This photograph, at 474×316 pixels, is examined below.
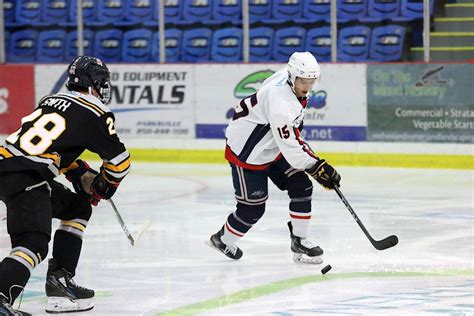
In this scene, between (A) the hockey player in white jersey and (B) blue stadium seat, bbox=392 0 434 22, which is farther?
(B) blue stadium seat, bbox=392 0 434 22

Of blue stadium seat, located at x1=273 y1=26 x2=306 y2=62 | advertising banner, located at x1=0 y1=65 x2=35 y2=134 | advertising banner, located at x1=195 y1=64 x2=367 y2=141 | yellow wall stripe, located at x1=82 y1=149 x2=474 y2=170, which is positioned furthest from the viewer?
advertising banner, located at x1=0 y1=65 x2=35 y2=134

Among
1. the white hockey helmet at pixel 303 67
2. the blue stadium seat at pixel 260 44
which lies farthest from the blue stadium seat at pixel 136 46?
the white hockey helmet at pixel 303 67

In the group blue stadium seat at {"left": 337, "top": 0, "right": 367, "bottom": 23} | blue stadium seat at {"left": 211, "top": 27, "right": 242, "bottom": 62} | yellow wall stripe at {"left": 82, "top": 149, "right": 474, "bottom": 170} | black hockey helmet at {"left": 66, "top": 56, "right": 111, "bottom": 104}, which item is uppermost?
black hockey helmet at {"left": 66, "top": 56, "right": 111, "bottom": 104}

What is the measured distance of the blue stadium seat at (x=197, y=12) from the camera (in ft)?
35.9

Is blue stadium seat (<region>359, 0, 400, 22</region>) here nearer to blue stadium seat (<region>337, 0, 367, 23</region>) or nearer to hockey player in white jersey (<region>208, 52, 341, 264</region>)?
blue stadium seat (<region>337, 0, 367, 23</region>)

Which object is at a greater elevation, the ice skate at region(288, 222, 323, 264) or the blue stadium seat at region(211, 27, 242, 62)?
the ice skate at region(288, 222, 323, 264)

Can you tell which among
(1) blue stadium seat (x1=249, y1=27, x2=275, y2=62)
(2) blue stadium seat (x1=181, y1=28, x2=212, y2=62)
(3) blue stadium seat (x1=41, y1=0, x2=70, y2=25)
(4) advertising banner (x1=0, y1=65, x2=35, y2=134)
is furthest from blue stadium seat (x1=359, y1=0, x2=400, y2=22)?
(4) advertising banner (x1=0, y1=65, x2=35, y2=134)

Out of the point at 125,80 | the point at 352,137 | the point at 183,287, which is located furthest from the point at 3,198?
the point at 125,80

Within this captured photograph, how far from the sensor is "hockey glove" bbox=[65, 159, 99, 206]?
14.9 feet

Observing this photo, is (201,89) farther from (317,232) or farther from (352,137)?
(317,232)

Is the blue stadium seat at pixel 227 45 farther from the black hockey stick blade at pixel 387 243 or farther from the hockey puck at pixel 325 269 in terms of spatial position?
the hockey puck at pixel 325 269

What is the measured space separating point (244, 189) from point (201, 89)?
16.1ft

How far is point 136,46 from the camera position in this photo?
1105 centimetres

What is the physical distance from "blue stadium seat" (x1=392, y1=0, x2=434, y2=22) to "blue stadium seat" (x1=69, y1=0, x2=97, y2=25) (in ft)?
9.80
